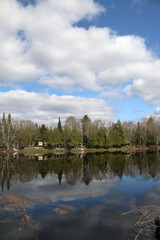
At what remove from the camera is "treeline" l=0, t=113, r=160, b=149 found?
72.2 metres

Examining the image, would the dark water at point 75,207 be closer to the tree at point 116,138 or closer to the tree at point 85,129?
the tree at point 116,138

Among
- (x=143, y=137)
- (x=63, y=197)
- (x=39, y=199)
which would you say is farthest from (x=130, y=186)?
(x=143, y=137)

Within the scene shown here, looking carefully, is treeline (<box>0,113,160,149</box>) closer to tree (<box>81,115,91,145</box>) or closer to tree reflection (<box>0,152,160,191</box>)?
tree (<box>81,115,91,145</box>)

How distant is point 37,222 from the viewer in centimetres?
1086

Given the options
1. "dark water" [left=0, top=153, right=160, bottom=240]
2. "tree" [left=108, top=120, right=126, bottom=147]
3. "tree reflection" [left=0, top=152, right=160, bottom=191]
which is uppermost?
"tree" [left=108, top=120, right=126, bottom=147]

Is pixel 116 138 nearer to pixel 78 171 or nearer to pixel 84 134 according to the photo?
pixel 84 134

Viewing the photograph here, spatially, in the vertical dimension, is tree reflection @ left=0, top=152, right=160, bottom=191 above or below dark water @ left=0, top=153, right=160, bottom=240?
below

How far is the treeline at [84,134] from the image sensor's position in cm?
7225

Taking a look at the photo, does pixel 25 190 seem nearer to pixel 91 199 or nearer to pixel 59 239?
pixel 91 199

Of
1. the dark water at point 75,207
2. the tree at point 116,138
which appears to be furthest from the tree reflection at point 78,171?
the tree at point 116,138

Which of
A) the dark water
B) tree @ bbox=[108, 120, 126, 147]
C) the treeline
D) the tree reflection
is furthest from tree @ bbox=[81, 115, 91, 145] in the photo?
the dark water

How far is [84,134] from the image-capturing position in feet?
292

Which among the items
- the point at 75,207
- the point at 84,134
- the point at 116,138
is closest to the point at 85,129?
the point at 84,134

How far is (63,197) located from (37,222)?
4734mm
